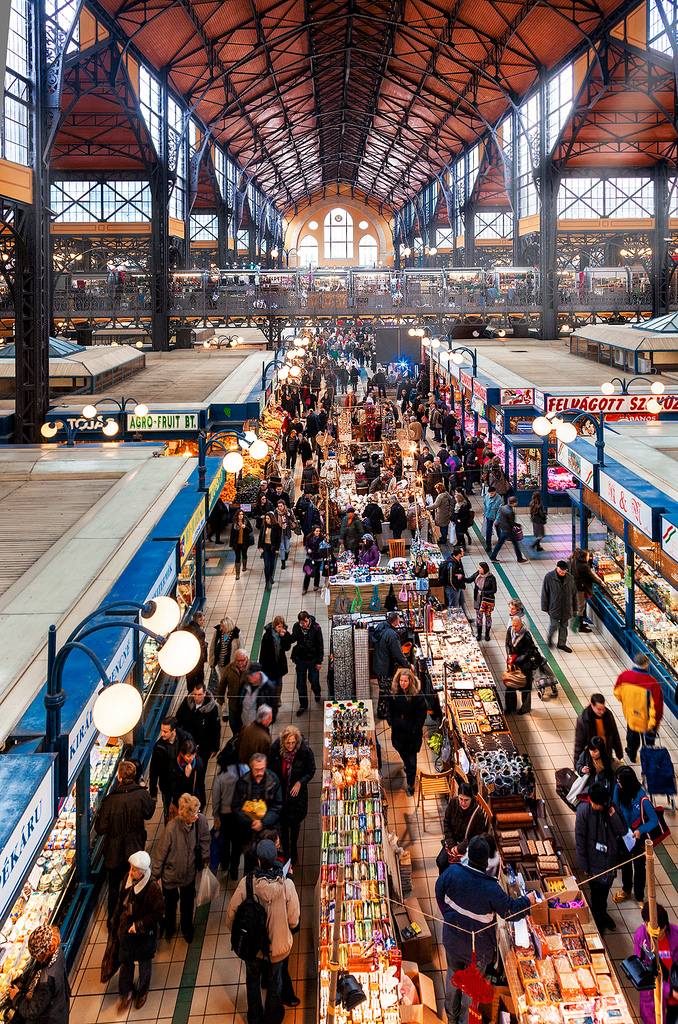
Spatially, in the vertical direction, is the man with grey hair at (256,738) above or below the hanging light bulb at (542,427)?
below

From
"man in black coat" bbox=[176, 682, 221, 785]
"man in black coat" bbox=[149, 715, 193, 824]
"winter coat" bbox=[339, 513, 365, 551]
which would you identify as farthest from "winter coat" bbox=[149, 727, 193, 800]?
"winter coat" bbox=[339, 513, 365, 551]

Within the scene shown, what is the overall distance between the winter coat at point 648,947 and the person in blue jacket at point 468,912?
30.5 inches

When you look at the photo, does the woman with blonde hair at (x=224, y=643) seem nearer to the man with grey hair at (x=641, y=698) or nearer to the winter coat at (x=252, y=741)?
the winter coat at (x=252, y=741)

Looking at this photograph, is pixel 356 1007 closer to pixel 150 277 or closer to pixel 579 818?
pixel 579 818

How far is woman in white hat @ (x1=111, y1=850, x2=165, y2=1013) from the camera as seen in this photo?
211 inches

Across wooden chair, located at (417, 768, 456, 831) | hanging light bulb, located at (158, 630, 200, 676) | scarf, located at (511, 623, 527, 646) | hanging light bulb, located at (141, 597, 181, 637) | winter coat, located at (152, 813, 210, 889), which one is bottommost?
wooden chair, located at (417, 768, 456, 831)

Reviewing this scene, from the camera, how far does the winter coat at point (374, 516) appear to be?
570 inches

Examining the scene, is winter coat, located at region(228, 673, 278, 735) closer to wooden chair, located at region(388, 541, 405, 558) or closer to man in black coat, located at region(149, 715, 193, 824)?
man in black coat, located at region(149, 715, 193, 824)

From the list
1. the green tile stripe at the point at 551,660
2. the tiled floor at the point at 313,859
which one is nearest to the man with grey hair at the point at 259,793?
the tiled floor at the point at 313,859

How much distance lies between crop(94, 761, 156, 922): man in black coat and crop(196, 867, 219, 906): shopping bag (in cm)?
75

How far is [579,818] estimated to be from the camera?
6.18m

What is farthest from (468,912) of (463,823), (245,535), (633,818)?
(245,535)

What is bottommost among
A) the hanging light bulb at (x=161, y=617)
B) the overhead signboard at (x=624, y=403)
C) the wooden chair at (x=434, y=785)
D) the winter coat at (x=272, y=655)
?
the wooden chair at (x=434, y=785)

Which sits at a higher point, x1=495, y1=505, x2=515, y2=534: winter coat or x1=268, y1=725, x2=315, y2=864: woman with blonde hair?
x1=495, y1=505, x2=515, y2=534: winter coat
